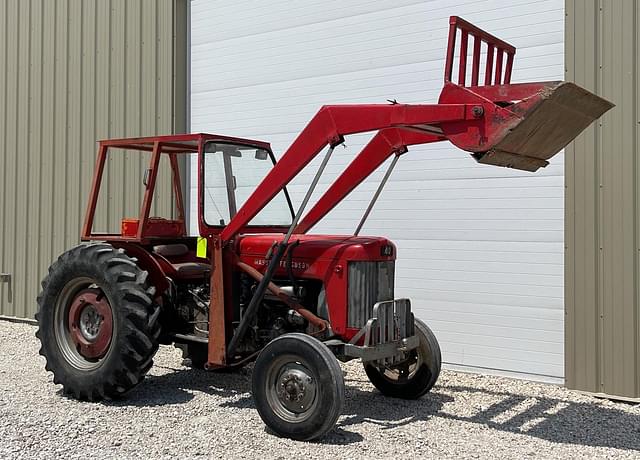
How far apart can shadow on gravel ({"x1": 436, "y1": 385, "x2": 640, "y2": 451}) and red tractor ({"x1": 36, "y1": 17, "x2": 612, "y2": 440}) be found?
2.17ft

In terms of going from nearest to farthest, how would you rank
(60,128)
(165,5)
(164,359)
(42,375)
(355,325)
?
(355,325), (42,375), (164,359), (165,5), (60,128)

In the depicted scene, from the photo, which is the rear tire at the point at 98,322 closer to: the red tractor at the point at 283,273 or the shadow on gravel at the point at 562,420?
the red tractor at the point at 283,273

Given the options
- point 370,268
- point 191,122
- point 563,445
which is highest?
point 191,122

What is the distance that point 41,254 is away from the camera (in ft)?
35.9

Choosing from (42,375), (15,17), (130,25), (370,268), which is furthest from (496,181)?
(15,17)

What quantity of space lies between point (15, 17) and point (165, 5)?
3.04 m

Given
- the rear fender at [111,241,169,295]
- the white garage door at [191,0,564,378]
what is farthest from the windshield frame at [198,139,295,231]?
the white garage door at [191,0,564,378]

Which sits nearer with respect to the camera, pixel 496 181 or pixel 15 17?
pixel 496 181

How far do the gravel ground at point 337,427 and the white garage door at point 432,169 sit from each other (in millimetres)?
704

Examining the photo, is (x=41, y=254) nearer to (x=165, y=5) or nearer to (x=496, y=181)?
(x=165, y=5)

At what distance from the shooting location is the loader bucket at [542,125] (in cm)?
463

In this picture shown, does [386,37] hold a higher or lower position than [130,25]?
lower

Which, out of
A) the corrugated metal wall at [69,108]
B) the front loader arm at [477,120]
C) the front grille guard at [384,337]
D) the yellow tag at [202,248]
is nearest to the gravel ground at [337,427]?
the front grille guard at [384,337]

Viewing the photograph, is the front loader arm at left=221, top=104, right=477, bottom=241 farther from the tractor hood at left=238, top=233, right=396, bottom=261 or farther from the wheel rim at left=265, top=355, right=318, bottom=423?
the wheel rim at left=265, top=355, right=318, bottom=423
